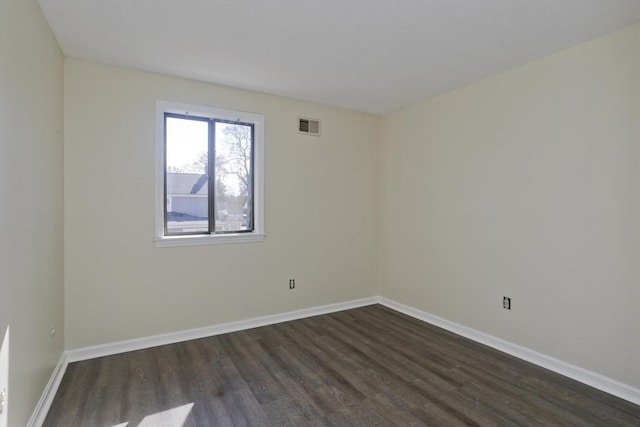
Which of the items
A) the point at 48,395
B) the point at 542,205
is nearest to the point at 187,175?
the point at 48,395

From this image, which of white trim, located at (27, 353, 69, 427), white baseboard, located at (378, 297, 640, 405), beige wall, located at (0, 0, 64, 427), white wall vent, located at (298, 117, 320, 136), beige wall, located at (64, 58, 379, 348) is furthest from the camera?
white wall vent, located at (298, 117, 320, 136)

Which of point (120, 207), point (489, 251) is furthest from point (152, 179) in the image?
point (489, 251)

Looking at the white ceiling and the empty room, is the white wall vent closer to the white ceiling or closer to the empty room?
the empty room

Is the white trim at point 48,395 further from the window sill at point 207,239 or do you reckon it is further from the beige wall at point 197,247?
the window sill at point 207,239

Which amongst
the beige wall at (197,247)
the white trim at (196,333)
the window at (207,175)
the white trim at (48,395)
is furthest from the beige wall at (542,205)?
the white trim at (48,395)

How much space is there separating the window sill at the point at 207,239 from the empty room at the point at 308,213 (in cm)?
2

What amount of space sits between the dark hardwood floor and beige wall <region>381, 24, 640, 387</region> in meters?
0.38

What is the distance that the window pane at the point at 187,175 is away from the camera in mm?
3277

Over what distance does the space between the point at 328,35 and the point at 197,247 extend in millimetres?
2269

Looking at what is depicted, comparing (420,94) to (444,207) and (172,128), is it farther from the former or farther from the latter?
(172,128)

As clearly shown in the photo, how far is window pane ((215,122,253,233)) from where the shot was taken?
3.54 metres

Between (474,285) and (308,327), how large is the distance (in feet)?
5.79

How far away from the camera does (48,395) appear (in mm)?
2213

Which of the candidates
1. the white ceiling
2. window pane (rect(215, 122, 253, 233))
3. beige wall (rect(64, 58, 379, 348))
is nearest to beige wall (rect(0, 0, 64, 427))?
beige wall (rect(64, 58, 379, 348))
